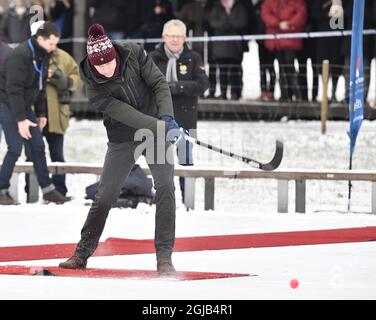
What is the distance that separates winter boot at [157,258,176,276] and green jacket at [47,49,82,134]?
156 inches

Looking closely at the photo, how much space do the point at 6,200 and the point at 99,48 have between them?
3.92 meters

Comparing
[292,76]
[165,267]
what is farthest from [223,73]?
[165,267]

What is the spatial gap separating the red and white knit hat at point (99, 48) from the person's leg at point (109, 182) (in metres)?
0.66

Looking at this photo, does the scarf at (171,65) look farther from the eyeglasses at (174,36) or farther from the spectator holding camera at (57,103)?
the spectator holding camera at (57,103)

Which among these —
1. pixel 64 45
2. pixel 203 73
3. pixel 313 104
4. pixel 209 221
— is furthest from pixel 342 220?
pixel 64 45

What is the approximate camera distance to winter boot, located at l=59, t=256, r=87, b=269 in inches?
311

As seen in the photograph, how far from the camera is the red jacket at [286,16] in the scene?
15190mm

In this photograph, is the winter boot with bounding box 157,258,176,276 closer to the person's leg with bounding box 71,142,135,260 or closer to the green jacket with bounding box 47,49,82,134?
the person's leg with bounding box 71,142,135,260

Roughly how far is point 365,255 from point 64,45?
362 inches

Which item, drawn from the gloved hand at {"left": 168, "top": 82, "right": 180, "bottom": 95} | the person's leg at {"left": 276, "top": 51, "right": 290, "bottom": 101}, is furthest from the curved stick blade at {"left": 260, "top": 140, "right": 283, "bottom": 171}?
the person's leg at {"left": 276, "top": 51, "right": 290, "bottom": 101}

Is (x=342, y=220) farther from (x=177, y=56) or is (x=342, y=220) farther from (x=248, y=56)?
(x=248, y=56)

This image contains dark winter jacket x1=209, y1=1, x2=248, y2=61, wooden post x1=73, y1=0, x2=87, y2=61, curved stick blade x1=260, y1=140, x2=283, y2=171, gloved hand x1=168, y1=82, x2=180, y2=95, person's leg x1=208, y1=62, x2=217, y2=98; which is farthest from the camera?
wooden post x1=73, y1=0, x2=87, y2=61

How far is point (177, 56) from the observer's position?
10.7m

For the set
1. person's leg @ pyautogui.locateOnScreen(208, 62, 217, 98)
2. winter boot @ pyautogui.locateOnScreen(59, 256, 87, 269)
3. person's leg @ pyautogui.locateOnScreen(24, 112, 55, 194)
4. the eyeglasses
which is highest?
the eyeglasses
